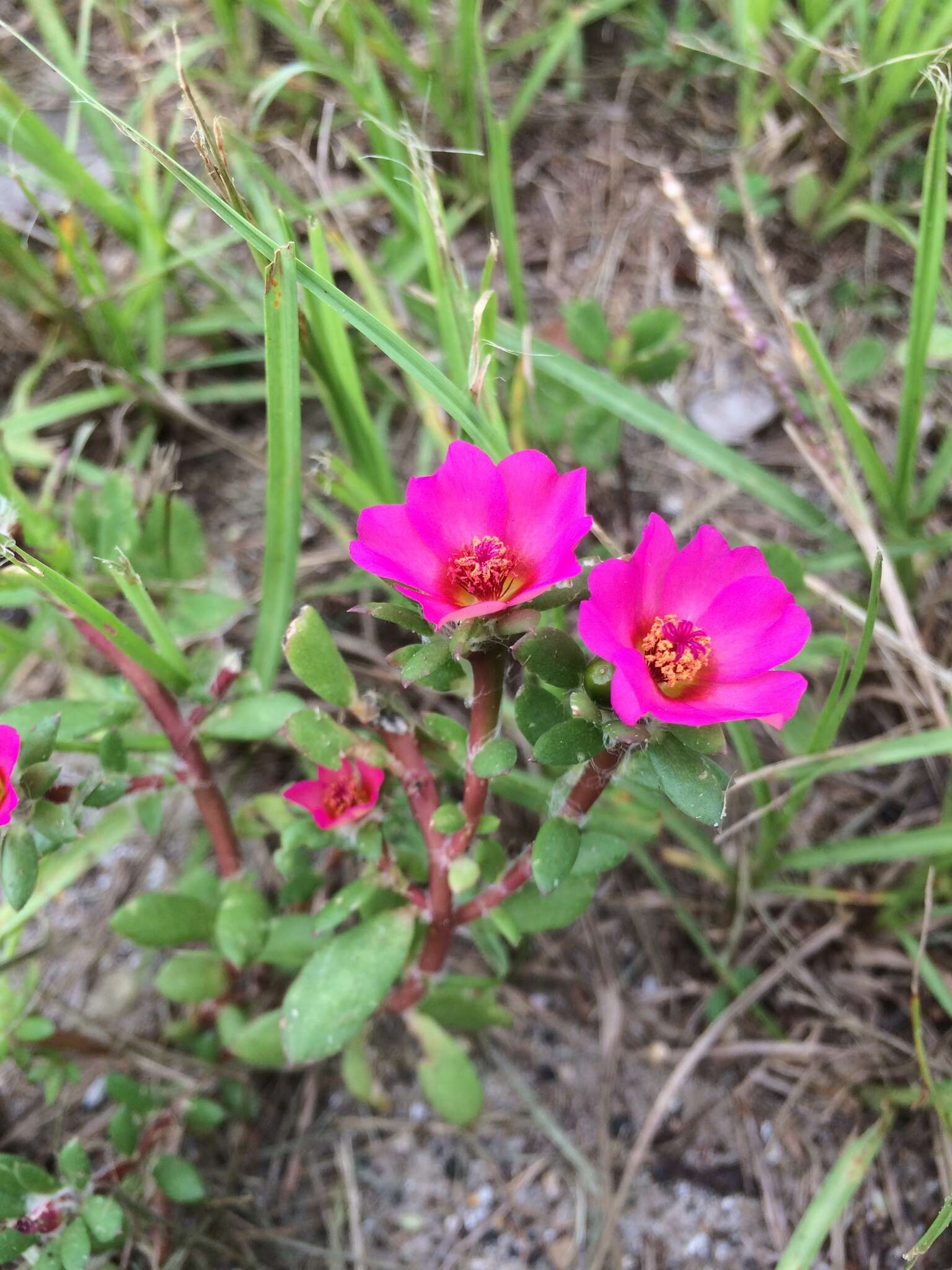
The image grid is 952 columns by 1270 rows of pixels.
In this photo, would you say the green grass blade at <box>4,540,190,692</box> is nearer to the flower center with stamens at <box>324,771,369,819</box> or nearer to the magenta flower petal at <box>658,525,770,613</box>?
the flower center with stamens at <box>324,771,369,819</box>

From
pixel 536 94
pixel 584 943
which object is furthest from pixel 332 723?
pixel 536 94

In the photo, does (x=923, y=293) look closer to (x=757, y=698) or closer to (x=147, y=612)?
(x=757, y=698)

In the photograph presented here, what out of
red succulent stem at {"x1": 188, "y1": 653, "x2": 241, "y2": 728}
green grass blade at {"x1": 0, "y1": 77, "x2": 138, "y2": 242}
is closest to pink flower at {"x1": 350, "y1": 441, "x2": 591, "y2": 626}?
red succulent stem at {"x1": 188, "y1": 653, "x2": 241, "y2": 728}

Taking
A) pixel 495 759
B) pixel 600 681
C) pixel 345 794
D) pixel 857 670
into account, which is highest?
pixel 600 681

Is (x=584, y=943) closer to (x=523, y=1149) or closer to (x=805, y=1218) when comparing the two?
(x=523, y=1149)

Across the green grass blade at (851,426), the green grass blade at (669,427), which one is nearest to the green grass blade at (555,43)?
the green grass blade at (669,427)

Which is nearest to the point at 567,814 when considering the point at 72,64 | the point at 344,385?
the point at 344,385
